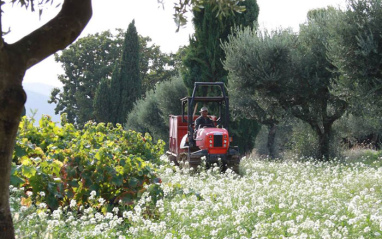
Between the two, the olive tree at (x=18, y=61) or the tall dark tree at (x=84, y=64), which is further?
the tall dark tree at (x=84, y=64)

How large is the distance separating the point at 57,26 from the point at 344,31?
1403cm

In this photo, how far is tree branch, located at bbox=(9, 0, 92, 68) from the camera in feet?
12.5

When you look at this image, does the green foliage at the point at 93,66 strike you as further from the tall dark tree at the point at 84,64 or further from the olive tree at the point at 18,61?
the olive tree at the point at 18,61

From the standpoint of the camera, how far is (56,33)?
3949 millimetres

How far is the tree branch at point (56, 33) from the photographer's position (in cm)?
381

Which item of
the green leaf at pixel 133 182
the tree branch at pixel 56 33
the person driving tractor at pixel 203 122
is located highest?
the tree branch at pixel 56 33

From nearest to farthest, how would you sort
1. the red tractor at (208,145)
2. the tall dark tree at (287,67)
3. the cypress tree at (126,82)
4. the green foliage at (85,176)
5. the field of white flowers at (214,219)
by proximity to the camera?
the field of white flowers at (214,219)
the green foliage at (85,176)
the red tractor at (208,145)
the tall dark tree at (287,67)
the cypress tree at (126,82)

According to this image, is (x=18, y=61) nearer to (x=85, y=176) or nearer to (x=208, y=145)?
(x=85, y=176)

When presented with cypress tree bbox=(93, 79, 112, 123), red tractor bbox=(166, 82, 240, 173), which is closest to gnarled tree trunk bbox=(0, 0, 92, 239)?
red tractor bbox=(166, 82, 240, 173)

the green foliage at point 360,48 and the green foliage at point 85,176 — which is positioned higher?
the green foliage at point 360,48

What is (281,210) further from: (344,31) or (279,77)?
(279,77)

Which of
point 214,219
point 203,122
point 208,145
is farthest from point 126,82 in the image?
point 214,219

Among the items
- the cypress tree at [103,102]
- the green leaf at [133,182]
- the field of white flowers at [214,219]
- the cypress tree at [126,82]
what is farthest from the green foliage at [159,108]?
the green leaf at [133,182]

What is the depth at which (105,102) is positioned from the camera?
3916 centimetres
